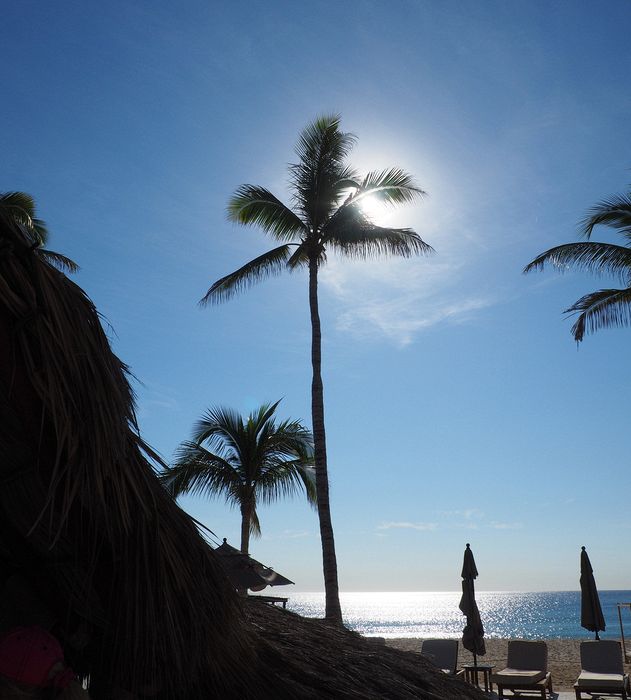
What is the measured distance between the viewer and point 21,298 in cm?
268

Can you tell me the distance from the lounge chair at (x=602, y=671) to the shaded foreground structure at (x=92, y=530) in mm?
8920

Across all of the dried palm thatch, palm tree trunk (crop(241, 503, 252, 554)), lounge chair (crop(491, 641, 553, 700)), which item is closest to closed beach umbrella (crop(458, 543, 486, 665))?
lounge chair (crop(491, 641, 553, 700))

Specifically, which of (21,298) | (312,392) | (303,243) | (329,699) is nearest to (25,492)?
(21,298)

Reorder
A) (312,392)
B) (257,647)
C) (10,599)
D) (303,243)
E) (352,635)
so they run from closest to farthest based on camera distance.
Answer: (10,599) < (257,647) < (352,635) < (312,392) < (303,243)

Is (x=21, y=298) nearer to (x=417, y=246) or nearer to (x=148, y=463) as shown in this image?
(x=148, y=463)

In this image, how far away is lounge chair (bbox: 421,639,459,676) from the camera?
11.3 metres

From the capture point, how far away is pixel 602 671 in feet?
36.0

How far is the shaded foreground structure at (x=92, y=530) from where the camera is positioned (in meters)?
2.59

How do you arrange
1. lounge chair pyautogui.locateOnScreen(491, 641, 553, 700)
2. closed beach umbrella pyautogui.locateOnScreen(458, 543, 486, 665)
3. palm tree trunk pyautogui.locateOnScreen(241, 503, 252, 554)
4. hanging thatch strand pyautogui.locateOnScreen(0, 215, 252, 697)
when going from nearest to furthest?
hanging thatch strand pyautogui.locateOnScreen(0, 215, 252, 697), lounge chair pyautogui.locateOnScreen(491, 641, 553, 700), closed beach umbrella pyautogui.locateOnScreen(458, 543, 486, 665), palm tree trunk pyautogui.locateOnScreen(241, 503, 252, 554)

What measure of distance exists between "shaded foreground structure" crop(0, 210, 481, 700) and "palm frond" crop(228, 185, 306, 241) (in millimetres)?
12909

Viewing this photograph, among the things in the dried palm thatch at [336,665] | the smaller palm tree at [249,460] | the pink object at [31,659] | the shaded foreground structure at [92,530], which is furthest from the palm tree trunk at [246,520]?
the pink object at [31,659]

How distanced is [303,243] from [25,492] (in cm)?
1364

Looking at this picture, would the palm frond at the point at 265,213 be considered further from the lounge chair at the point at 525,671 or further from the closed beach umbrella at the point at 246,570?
the lounge chair at the point at 525,671

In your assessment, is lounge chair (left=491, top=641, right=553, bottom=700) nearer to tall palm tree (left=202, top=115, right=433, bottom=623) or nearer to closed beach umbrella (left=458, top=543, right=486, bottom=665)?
closed beach umbrella (left=458, top=543, right=486, bottom=665)
